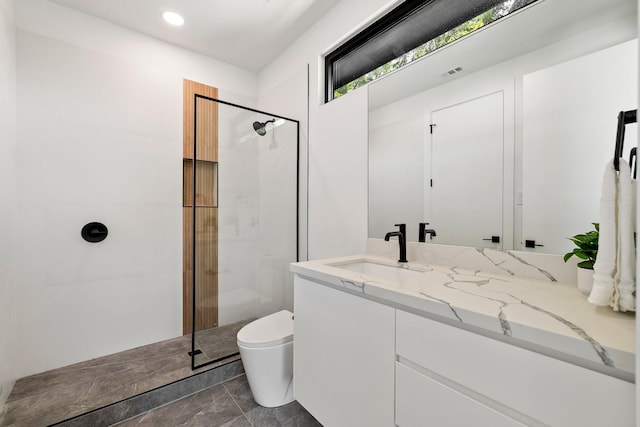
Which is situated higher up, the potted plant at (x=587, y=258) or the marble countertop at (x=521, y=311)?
the potted plant at (x=587, y=258)

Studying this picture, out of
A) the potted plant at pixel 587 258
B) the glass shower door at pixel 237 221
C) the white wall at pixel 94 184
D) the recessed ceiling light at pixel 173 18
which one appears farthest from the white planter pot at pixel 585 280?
the recessed ceiling light at pixel 173 18

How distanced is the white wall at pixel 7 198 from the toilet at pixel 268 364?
1307 millimetres

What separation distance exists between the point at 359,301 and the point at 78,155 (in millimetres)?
2261

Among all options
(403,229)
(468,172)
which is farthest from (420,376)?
(468,172)

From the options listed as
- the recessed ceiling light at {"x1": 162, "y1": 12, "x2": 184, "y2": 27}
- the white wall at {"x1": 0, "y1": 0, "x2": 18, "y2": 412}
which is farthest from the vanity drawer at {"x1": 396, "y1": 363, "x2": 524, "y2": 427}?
A: the recessed ceiling light at {"x1": 162, "y1": 12, "x2": 184, "y2": 27}

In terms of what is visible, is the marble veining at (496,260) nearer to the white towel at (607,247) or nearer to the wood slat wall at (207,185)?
the white towel at (607,247)

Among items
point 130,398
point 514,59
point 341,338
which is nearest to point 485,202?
point 514,59

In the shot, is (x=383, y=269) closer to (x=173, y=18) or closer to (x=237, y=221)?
(x=237, y=221)

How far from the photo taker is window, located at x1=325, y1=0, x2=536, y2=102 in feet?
4.52

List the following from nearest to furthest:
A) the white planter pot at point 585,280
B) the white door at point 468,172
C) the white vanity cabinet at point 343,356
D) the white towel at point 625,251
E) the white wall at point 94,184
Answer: the white towel at point 625,251
the white planter pot at point 585,280
the white vanity cabinet at point 343,356
the white door at point 468,172
the white wall at point 94,184

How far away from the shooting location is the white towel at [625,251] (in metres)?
0.71

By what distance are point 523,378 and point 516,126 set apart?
101 centimetres

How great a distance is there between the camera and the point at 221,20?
2.09 metres

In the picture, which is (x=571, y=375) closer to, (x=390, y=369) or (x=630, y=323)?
(x=630, y=323)
